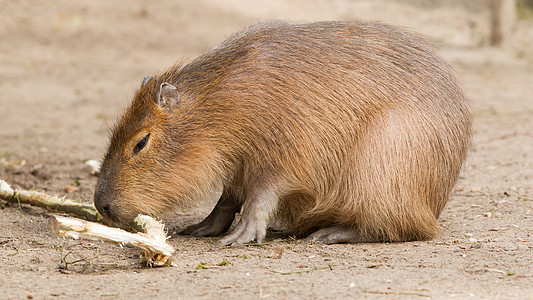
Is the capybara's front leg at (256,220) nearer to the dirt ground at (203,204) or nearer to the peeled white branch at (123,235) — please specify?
the dirt ground at (203,204)

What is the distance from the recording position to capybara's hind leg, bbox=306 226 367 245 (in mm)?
3983

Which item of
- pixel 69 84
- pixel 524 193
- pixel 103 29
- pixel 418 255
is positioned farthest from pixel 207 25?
pixel 418 255

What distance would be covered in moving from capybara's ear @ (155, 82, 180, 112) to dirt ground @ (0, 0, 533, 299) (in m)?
0.53

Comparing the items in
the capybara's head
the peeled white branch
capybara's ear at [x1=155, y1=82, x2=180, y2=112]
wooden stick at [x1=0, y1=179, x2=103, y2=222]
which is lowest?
the peeled white branch

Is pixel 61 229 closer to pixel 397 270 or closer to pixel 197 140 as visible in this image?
pixel 197 140

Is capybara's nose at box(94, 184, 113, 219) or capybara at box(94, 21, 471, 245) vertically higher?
capybara at box(94, 21, 471, 245)

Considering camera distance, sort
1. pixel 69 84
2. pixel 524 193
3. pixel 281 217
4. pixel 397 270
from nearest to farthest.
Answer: pixel 397 270 → pixel 281 217 → pixel 524 193 → pixel 69 84

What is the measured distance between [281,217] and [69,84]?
617cm

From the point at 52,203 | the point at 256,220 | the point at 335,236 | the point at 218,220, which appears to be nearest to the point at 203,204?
the point at 218,220

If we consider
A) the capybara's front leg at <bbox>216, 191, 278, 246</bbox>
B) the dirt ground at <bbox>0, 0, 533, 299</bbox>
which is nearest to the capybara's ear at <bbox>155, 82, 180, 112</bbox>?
the dirt ground at <bbox>0, 0, 533, 299</bbox>

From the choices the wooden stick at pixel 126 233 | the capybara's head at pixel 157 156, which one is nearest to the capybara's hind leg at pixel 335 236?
the capybara's head at pixel 157 156

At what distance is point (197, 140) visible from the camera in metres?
3.90

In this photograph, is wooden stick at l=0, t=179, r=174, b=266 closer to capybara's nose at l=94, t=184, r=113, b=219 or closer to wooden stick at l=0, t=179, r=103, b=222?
wooden stick at l=0, t=179, r=103, b=222

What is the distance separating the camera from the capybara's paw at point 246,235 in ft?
12.7
